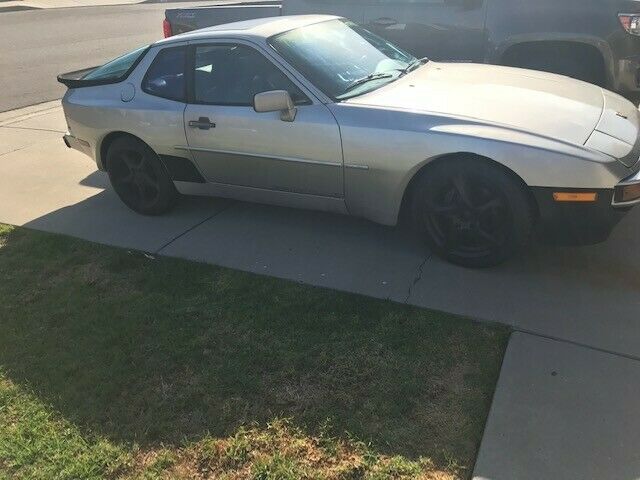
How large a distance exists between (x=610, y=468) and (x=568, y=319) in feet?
3.39

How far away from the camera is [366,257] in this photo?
13.3 ft

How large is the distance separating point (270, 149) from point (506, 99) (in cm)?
158

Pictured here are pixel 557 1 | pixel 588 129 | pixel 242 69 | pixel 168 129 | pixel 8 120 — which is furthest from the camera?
pixel 8 120

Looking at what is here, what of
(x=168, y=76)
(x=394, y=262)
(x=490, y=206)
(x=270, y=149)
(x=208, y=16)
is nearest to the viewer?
(x=490, y=206)

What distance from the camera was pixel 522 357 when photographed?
117 inches

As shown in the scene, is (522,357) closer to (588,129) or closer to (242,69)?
(588,129)

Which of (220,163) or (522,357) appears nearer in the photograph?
(522,357)

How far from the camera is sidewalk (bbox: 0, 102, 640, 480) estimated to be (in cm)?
250

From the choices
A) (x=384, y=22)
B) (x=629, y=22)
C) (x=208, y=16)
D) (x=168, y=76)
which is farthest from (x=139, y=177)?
(x=629, y=22)

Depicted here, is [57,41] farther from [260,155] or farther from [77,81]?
[260,155]

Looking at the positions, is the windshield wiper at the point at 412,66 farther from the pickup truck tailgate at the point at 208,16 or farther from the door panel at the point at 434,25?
the pickup truck tailgate at the point at 208,16

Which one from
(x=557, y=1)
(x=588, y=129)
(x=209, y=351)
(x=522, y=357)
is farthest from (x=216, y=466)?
(x=557, y=1)

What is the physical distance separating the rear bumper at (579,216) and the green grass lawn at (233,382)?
0.70 m

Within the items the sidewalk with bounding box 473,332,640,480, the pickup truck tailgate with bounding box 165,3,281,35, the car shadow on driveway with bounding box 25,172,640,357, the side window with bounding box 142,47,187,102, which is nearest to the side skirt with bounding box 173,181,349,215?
the car shadow on driveway with bounding box 25,172,640,357
